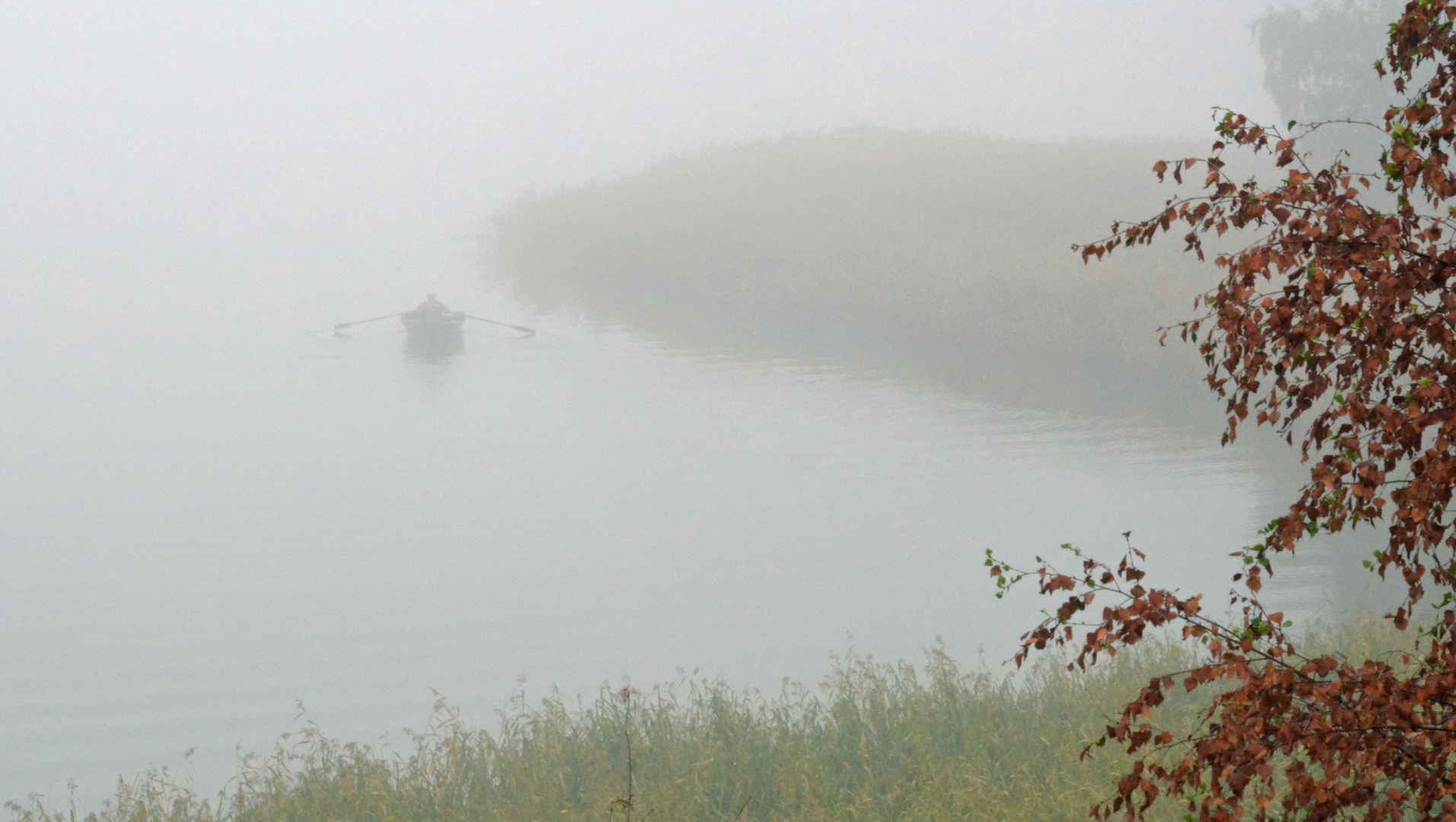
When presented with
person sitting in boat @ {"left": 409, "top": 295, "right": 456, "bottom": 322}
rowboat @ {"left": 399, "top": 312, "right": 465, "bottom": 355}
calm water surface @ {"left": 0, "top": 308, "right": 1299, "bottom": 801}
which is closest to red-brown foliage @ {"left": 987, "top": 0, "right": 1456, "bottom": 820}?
calm water surface @ {"left": 0, "top": 308, "right": 1299, "bottom": 801}

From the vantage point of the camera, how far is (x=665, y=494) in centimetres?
2264

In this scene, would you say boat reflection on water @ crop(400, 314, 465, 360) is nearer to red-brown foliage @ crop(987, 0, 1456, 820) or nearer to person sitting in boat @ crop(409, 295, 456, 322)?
person sitting in boat @ crop(409, 295, 456, 322)

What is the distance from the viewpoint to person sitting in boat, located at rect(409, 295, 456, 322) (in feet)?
131

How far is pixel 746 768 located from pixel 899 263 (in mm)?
33784

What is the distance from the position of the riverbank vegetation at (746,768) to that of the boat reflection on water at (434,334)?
94.3 ft

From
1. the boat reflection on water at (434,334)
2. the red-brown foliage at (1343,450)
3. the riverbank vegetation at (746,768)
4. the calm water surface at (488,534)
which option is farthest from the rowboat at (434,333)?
the red-brown foliage at (1343,450)

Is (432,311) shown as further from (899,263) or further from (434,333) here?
(899,263)

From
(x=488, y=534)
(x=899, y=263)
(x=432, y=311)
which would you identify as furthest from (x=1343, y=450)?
(x=899, y=263)

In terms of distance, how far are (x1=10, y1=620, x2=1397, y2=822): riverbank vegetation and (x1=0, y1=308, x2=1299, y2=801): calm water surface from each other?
2777mm

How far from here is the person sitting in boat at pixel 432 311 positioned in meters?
39.8

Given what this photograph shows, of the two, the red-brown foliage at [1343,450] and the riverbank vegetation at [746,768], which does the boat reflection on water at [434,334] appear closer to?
the riverbank vegetation at [746,768]

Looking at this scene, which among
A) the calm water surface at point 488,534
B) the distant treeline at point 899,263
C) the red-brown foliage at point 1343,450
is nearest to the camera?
the red-brown foliage at point 1343,450

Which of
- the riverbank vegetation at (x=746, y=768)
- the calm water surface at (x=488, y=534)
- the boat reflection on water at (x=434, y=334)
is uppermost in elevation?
the boat reflection on water at (x=434, y=334)

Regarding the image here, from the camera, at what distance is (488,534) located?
66.3 ft
